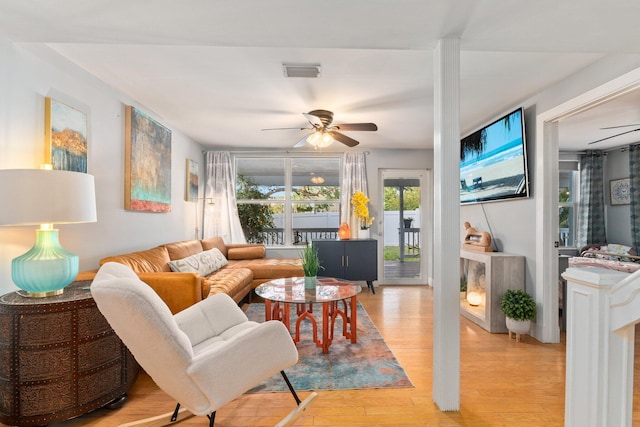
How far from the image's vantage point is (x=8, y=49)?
205 centimetres

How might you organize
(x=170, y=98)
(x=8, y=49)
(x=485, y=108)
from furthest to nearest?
(x=485, y=108) → (x=170, y=98) → (x=8, y=49)

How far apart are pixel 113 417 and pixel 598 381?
2.32m

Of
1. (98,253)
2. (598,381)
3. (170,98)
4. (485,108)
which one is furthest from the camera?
(485,108)

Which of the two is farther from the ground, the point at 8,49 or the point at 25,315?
the point at 8,49

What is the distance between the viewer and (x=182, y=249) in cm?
389

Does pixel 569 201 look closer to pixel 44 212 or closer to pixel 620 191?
pixel 620 191

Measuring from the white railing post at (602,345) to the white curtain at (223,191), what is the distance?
16.0ft

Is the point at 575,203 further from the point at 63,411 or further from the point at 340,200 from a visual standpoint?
the point at 63,411

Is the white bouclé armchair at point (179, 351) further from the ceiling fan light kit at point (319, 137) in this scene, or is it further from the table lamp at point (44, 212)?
the ceiling fan light kit at point (319, 137)

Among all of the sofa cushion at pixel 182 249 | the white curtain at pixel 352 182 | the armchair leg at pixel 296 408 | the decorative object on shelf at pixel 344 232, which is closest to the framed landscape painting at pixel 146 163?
the sofa cushion at pixel 182 249

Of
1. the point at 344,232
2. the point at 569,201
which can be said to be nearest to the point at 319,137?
the point at 344,232

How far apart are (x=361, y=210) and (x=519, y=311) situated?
2749 millimetres

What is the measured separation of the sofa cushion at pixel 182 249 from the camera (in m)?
3.71

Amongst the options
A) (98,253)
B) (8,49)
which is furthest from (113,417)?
(8,49)
